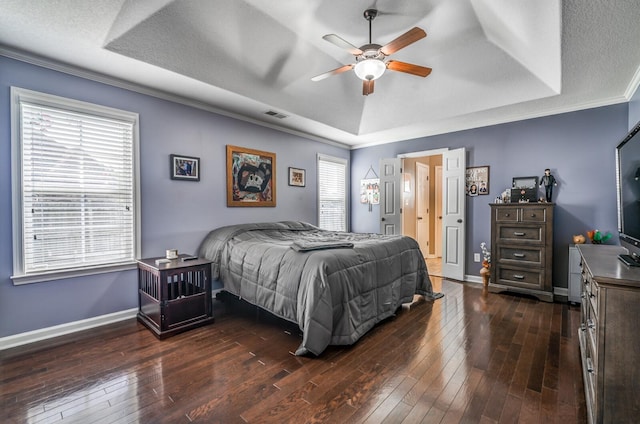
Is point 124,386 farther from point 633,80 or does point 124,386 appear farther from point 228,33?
point 633,80

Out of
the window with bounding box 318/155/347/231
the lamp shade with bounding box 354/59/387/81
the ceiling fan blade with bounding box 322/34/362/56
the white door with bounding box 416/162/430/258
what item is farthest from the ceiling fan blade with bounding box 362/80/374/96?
the white door with bounding box 416/162/430/258

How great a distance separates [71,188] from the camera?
9.04 ft

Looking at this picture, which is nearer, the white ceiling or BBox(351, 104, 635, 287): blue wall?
the white ceiling

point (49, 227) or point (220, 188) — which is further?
point (220, 188)

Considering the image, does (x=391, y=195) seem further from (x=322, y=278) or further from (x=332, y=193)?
(x=322, y=278)

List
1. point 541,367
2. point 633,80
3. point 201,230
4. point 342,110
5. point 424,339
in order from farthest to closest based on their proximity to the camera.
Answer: point 342,110, point 201,230, point 633,80, point 424,339, point 541,367

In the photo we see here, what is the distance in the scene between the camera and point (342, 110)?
4.46m

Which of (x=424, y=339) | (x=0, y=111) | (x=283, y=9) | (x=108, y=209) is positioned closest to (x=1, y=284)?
(x=108, y=209)

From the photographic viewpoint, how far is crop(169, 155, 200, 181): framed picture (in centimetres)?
345

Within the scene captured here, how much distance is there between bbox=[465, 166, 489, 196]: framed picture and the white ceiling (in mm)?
756

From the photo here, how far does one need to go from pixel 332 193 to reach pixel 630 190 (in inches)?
173

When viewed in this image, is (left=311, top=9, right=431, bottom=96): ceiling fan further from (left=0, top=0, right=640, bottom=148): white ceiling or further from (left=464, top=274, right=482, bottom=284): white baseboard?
(left=464, top=274, right=482, bottom=284): white baseboard

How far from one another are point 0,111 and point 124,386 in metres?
2.48

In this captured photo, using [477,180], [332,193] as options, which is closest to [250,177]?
[332,193]
